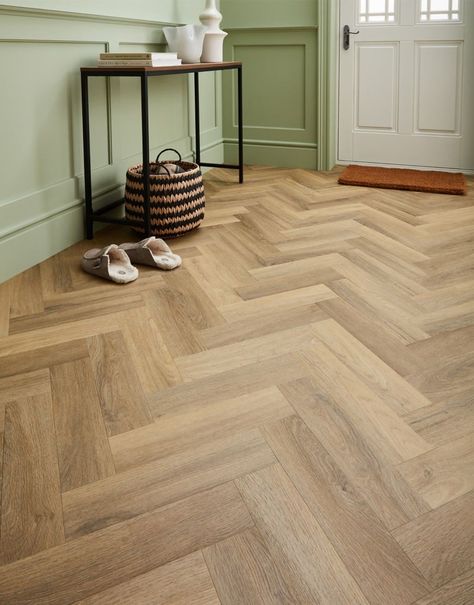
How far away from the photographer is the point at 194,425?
1290mm

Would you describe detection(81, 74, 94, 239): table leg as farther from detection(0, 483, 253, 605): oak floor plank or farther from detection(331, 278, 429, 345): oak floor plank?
→ detection(0, 483, 253, 605): oak floor plank

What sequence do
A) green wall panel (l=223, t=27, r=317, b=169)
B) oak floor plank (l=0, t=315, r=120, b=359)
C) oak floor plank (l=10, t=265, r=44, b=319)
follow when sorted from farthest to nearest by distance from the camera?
green wall panel (l=223, t=27, r=317, b=169), oak floor plank (l=10, t=265, r=44, b=319), oak floor plank (l=0, t=315, r=120, b=359)

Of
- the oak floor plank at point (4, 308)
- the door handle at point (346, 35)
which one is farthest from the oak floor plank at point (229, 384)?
the door handle at point (346, 35)

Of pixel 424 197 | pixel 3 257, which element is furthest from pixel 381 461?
pixel 424 197

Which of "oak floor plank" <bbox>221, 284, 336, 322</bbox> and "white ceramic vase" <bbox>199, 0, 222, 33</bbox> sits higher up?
"white ceramic vase" <bbox>199, 0, 222, 33</bbox>

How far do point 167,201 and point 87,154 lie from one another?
349mm

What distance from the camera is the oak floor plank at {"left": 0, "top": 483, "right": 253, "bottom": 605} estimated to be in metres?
0.90

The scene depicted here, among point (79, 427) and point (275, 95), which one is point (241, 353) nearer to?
point (79, 427)

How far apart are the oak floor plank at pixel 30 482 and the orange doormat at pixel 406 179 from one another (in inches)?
97.4

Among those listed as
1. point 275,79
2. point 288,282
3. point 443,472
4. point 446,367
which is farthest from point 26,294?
point 275,79

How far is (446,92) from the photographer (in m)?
3.63

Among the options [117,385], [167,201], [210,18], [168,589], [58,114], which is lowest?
[168,589]

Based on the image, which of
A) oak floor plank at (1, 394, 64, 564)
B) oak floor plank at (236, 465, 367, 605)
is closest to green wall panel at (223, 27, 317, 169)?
oak floor plank at (1, 394, 64, 564)

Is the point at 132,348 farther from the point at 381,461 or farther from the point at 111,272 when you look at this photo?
the point at 381,461
